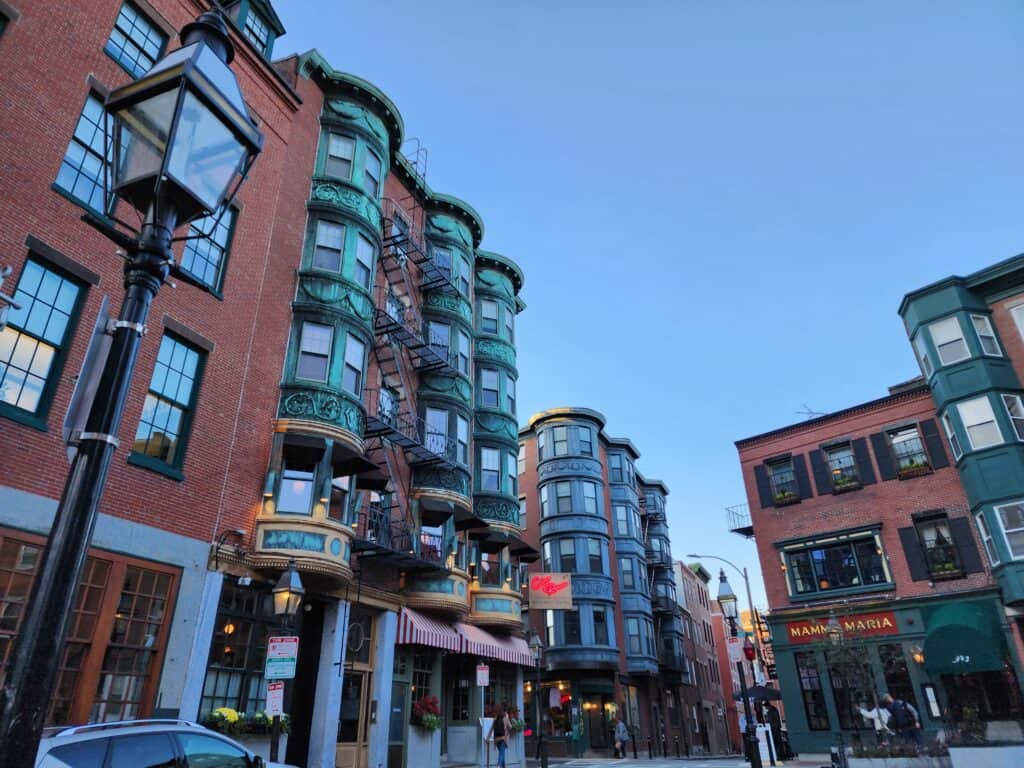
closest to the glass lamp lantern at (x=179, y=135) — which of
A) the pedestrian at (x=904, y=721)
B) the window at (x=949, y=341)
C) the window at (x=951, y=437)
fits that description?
the pedestrian at (x=904, y=721)

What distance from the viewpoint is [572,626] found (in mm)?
38594

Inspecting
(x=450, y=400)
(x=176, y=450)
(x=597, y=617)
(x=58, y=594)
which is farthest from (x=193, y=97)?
(x=597, y=617)

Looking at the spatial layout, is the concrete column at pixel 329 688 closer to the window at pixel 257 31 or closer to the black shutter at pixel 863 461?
the window at pixel 257 31

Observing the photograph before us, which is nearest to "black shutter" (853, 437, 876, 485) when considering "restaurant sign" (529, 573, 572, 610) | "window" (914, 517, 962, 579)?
"window" (914, 517, 962, 579)

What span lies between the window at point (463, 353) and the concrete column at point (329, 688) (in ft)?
34.8

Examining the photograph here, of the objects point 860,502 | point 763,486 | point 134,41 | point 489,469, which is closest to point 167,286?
point 134,41

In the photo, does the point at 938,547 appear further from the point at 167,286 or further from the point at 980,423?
the point at 167,286

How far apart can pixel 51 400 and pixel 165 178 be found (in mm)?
10020

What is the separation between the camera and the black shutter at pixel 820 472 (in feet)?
103

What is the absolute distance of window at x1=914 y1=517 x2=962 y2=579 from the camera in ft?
88.2

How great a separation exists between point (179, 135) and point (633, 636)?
43022 millimetres

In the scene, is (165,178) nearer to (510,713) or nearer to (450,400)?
(450,400)

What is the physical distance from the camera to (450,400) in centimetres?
2444

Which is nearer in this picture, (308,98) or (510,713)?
(308,98)
